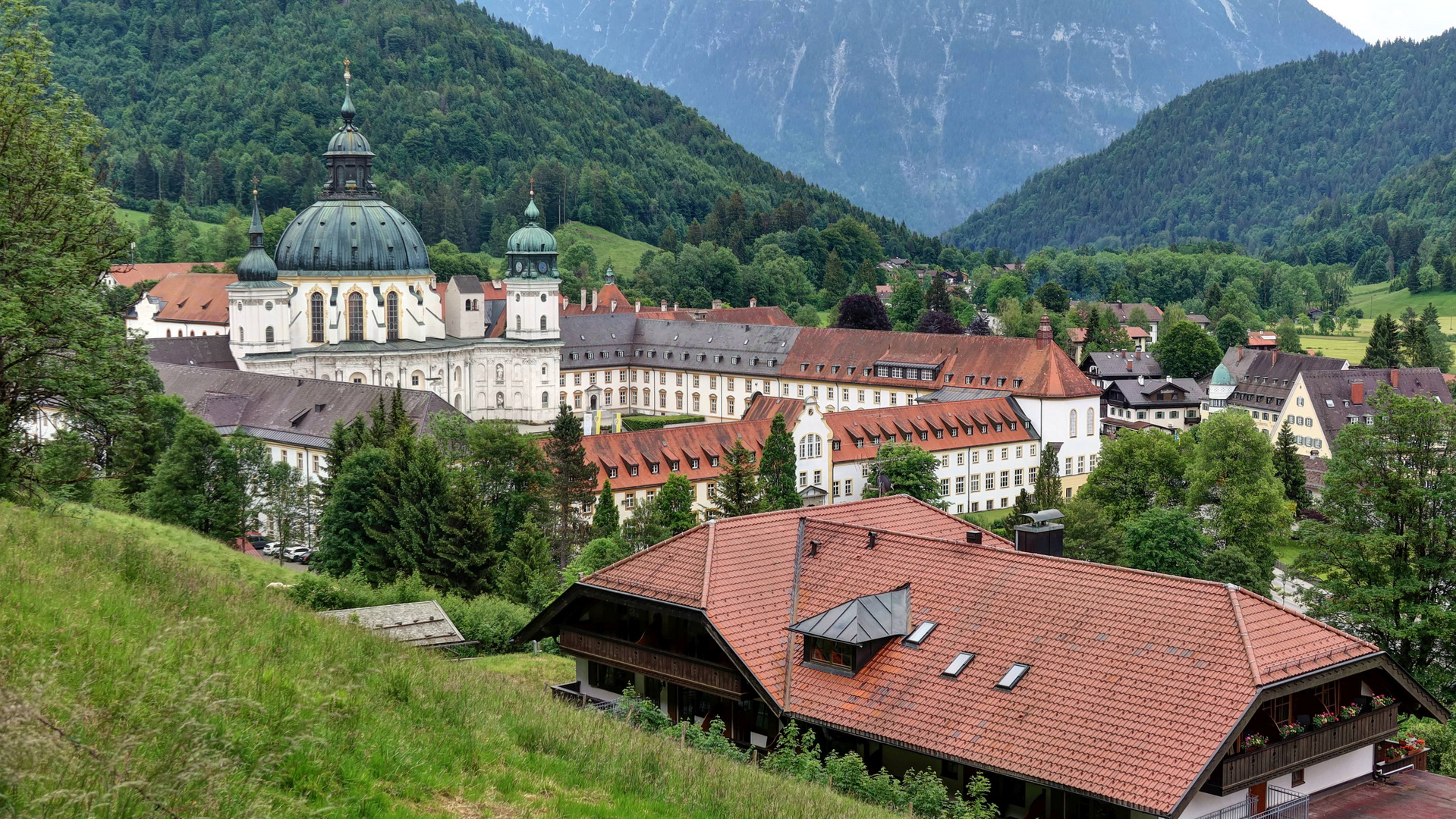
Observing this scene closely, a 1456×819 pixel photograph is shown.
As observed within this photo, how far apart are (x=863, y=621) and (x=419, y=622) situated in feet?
49.7

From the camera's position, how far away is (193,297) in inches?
4690

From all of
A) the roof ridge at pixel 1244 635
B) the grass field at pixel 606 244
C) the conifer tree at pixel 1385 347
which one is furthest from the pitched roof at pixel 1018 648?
the grass field at pixel 606 244

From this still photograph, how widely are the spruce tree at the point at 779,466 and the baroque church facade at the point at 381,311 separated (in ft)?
121

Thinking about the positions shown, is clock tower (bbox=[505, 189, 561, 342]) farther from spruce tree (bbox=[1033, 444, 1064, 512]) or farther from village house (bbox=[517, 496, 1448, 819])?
village house (bbox=[517, 496, 1448, 819])

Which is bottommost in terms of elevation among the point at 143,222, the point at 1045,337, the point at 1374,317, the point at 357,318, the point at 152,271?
the point at 1045,337

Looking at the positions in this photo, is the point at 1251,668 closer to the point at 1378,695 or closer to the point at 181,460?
the point at 1378,695

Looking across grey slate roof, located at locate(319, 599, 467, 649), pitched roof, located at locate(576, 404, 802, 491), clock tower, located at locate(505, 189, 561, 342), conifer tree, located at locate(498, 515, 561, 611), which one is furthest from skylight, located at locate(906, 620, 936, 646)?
clock tower, located at locate(505, 189, 561, 342)

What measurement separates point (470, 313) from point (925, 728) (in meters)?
91.8

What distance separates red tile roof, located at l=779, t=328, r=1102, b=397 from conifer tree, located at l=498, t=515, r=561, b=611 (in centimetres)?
4772

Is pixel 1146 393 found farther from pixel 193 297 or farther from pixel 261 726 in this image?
pixel 261 726

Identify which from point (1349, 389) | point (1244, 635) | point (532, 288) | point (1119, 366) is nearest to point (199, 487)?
point (1244, 635)

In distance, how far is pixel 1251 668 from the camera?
1980 centimetres

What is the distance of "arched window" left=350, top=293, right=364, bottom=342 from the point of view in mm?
98375

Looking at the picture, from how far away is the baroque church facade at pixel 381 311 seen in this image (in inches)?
3745
